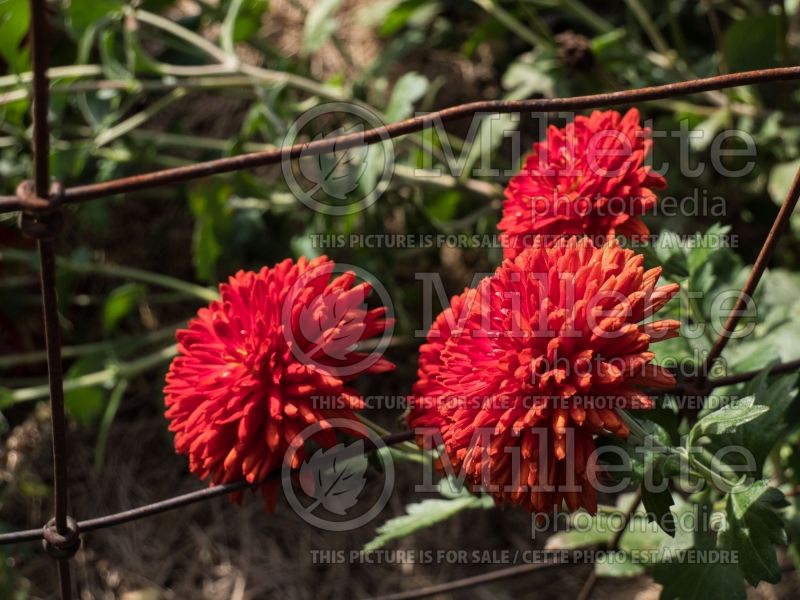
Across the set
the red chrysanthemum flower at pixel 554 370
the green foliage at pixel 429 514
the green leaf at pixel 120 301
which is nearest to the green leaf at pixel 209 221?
the green leaf at pixel 120 301

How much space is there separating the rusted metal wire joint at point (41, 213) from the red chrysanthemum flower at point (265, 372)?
153 millimetres

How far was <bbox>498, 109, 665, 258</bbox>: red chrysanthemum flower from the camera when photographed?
0.86 metres

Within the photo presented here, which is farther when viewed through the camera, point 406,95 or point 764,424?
point 406,95

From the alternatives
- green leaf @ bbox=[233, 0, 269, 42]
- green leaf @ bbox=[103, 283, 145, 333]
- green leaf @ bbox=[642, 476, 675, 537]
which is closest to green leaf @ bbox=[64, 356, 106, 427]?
green leaf @ bbox=[103, 283, 145, 333]

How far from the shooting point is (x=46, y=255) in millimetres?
747

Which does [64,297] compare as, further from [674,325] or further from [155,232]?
[674,325]

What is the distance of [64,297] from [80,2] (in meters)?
0.62

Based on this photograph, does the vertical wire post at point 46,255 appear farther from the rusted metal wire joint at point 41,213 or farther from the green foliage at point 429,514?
the green foliage at point 429,514

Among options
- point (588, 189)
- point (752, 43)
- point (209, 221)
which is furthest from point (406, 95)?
point (588, 189)

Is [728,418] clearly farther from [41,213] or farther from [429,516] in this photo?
[41,213]

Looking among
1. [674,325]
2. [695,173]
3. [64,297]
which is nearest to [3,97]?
[64,297]

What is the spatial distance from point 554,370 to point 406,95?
2.91 feet

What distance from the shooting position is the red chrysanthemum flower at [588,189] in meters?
0.86

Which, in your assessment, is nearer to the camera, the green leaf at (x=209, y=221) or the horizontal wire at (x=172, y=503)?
the horizontal wire at (x=172, y=503)
